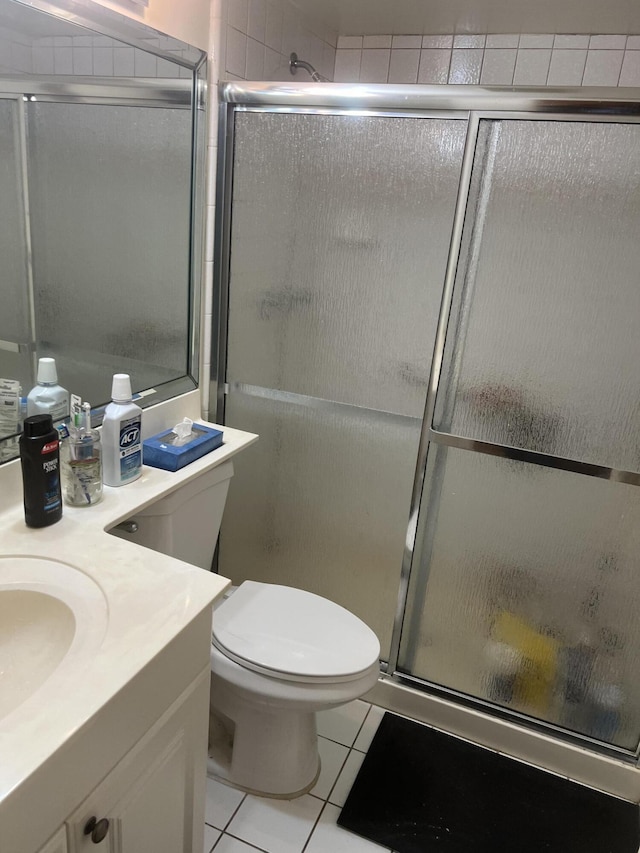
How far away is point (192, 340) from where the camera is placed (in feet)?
5.66

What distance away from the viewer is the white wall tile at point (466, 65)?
77.8 inches

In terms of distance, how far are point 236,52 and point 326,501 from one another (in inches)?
48.3

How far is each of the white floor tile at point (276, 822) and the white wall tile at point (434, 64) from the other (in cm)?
217

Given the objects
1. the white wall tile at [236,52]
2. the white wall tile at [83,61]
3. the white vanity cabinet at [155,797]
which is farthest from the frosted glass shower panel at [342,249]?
the white vanity cabinet at [155,797]

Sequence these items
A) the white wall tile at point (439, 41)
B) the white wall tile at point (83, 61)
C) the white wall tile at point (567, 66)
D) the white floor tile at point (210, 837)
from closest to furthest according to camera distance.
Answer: the white wall tile at point (83, 61) → the white floor tile at point (210, 837) → the white wall tile at point (567, 66) → the white wall tile at point (439, 41)

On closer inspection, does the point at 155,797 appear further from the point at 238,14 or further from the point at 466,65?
the point at 466,65

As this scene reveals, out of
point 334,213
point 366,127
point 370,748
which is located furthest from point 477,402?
point 370,748

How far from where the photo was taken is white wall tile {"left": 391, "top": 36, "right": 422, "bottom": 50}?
6.64 ft

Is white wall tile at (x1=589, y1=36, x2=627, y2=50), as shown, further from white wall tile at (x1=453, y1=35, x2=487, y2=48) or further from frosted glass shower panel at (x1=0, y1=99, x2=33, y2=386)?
frosted glass shower panel at (x1=0, y1=99, x2=33, y2=386)

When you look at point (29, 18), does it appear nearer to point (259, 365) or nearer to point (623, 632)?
point (259, 365)

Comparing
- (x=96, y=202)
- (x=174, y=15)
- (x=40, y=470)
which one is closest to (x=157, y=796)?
(x=40, y=470)

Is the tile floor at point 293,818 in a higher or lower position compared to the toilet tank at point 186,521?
lower

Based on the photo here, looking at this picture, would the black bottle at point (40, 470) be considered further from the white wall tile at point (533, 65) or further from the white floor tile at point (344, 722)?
the white wall tile at point (533, 65)

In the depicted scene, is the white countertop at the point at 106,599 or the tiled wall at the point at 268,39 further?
the tiled wall at the point at 268,39
